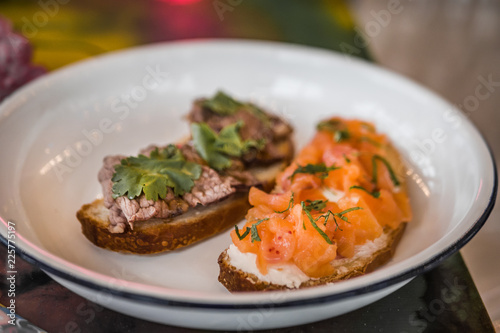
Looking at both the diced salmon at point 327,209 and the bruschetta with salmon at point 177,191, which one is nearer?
the diced salmon at point 327,209

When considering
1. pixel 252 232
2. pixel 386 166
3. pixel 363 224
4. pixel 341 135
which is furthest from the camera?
pixel 341 135

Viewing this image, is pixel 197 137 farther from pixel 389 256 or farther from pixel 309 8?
pixel 309 8

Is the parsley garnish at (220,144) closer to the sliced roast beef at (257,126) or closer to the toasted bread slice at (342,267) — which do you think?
the sliced roast beef at (257,126)

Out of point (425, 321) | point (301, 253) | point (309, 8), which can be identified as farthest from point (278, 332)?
point (309, 8)
